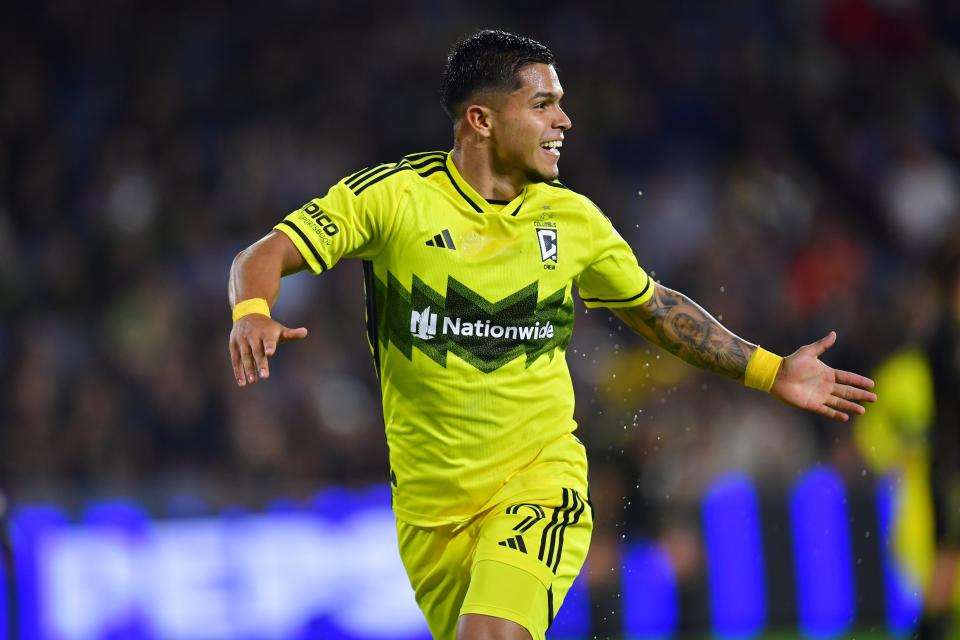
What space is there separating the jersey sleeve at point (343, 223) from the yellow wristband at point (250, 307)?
274 millimetres

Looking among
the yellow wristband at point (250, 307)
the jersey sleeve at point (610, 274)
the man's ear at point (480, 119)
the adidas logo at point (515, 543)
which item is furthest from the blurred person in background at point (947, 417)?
the yellow wristband at point (250, 307)

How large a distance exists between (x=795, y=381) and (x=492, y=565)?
1.45m

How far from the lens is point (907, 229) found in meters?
13.4

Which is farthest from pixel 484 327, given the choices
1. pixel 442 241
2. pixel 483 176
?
pixel 483 176

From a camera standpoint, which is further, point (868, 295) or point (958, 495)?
point (868, 295)

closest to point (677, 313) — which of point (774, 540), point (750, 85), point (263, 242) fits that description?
point (263, 242)

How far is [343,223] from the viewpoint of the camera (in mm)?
5133

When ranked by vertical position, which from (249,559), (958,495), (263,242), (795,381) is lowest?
(249,559)

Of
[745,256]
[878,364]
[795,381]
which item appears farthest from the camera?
[745,256]

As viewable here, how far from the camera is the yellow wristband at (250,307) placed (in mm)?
4738

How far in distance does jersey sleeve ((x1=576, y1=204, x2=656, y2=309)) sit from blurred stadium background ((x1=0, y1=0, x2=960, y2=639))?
3.59 metres

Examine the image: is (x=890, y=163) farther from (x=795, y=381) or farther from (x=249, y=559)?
(x=795, y=381)

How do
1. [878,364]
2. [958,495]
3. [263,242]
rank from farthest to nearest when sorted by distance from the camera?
[878,364], [958,495], [263,242]

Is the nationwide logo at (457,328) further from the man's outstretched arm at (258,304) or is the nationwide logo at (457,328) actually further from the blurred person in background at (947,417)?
the blurred person in background at (947,417)
